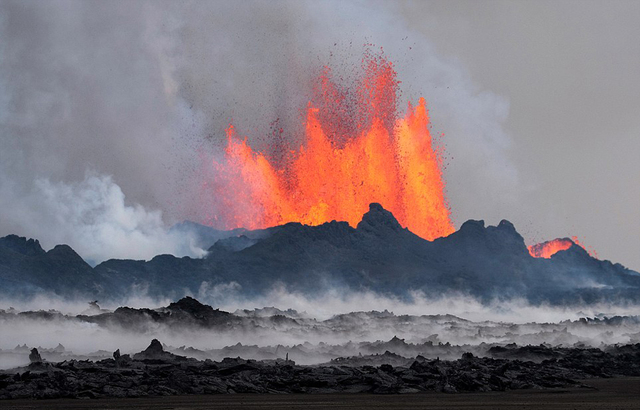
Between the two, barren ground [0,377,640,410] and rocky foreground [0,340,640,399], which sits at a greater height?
rocky foreground [0,340,640,399]

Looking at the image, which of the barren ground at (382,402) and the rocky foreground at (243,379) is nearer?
the barren ground at (382,402)

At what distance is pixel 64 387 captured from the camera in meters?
72.0

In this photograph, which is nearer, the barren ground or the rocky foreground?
the barren ground

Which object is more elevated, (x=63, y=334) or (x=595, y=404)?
(x=63, y=334)

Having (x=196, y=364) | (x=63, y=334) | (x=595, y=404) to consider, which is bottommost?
(x=595, y=404)

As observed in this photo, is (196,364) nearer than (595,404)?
No

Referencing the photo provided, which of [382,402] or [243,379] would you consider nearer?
[382,402]

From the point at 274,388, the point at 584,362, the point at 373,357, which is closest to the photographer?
the point at 274,388

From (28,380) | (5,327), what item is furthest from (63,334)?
(28,380)

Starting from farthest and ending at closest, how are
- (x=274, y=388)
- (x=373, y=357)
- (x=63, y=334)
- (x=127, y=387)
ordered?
(x=63, y=334) < (x=373, y=357) < (x=274, y=388) < (x=127, y=387)

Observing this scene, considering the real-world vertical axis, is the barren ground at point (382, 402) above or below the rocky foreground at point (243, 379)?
below

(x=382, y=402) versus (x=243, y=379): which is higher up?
(x=243, y=379)

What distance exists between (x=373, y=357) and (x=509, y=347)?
38.0 metres

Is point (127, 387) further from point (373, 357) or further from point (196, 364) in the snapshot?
point (373, 357)
